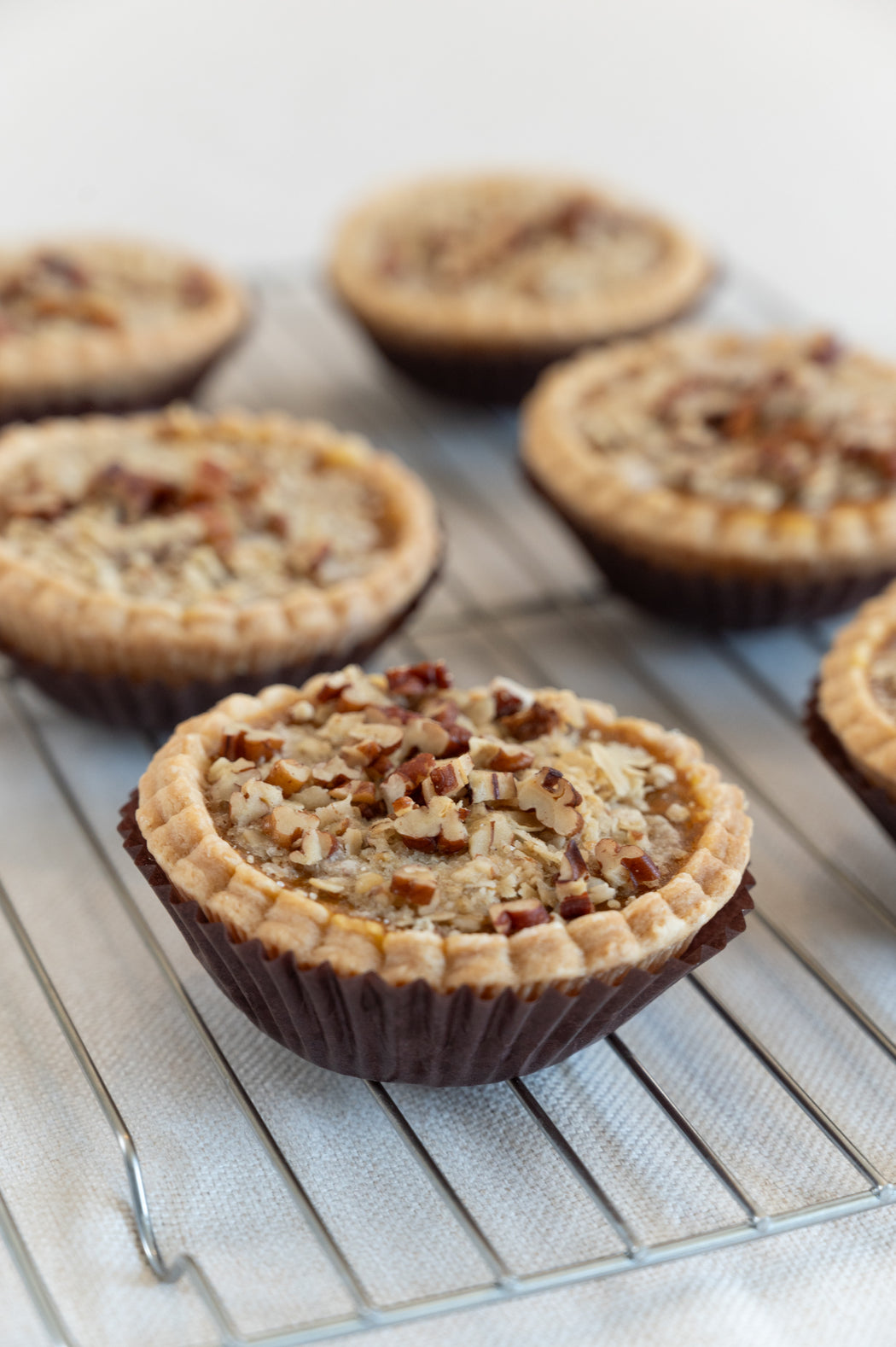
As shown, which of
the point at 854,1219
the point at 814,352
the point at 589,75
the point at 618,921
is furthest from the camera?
the point at 589,75

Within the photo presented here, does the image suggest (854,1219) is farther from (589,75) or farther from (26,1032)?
(589,75)

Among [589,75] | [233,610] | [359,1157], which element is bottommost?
[359,1157]

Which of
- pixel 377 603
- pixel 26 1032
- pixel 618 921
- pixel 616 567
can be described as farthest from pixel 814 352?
pixel 26 1032

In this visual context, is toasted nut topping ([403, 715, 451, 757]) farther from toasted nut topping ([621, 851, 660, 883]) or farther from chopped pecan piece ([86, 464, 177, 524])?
chopped pecan piece ([86, 464, 177, 524])

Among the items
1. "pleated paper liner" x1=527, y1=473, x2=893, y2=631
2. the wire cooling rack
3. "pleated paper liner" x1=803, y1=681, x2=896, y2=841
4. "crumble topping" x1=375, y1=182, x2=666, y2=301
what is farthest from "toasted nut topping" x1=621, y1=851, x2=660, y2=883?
"crumble topping" x1=375, y1=182, x2=666, y2=301

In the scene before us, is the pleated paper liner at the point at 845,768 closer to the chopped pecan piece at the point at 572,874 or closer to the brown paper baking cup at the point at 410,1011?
the brown paper baking cup at the point at 410,1011

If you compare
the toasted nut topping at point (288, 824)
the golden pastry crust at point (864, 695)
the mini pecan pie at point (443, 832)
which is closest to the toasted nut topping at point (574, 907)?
the mini pecan pie at point (443, 832)
